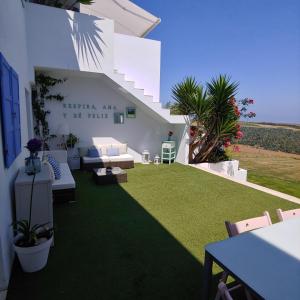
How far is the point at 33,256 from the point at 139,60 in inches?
308

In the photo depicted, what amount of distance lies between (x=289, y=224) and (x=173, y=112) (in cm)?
804

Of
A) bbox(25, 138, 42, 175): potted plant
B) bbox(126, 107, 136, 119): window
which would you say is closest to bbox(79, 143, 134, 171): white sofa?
bbox(126, 107, 136, 119): window

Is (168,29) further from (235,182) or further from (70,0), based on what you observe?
(235,182)

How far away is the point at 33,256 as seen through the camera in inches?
103

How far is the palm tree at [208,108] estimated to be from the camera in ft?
27.7

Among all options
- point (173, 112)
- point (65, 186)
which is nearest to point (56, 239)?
point (65, 186)

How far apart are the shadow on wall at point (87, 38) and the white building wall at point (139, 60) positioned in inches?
46.7

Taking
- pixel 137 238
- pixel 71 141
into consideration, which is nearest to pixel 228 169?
pixel 71 141

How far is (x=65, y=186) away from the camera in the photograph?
15.5ft

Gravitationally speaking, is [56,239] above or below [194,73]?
below

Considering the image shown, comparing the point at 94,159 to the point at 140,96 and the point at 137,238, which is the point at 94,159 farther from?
the point at 137,238

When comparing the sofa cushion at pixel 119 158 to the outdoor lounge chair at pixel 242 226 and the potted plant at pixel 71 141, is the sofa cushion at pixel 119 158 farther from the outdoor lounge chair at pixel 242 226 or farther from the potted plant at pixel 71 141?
the outdoor lounge chair at pixel 242 226

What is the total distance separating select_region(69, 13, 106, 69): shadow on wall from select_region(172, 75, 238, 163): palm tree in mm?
3609

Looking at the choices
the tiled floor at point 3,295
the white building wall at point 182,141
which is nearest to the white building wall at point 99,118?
the white building wall at point 182,141
